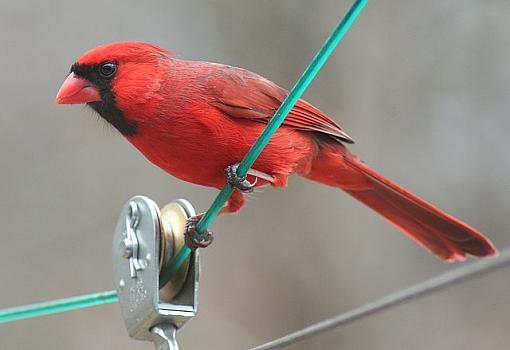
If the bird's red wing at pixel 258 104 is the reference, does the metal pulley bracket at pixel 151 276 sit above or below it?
below

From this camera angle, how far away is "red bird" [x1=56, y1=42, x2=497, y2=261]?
2305mm

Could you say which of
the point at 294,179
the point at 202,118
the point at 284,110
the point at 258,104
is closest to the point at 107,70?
the point at 202,118

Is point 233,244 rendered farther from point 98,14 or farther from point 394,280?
point 98,14

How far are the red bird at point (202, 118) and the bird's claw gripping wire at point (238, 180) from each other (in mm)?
33

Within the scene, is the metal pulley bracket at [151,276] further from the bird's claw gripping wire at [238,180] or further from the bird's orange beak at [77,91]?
the bird's orange beak at [77,91]

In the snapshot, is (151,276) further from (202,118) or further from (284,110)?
(202,118)

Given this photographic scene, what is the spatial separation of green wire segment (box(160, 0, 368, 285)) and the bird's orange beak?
53 cm

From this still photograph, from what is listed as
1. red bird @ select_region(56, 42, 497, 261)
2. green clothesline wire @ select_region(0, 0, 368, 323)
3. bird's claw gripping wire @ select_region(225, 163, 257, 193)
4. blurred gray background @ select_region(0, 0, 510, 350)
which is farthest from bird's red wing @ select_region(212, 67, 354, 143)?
blurred gray background @ select_region(0, 0, 510, 350)

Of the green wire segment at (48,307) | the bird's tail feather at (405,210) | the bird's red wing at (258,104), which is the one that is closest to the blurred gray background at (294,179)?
the bird's tail feather at (405,210)

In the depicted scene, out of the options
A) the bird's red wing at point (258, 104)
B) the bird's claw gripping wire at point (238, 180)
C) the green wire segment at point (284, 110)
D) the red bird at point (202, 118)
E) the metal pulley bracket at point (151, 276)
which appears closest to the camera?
the green wire segment at point (284, 110)

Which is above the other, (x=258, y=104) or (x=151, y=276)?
(x=258, y=104)

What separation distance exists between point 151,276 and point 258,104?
0.89 m

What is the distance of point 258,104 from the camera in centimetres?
252

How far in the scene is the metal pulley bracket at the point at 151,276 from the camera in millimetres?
1742
